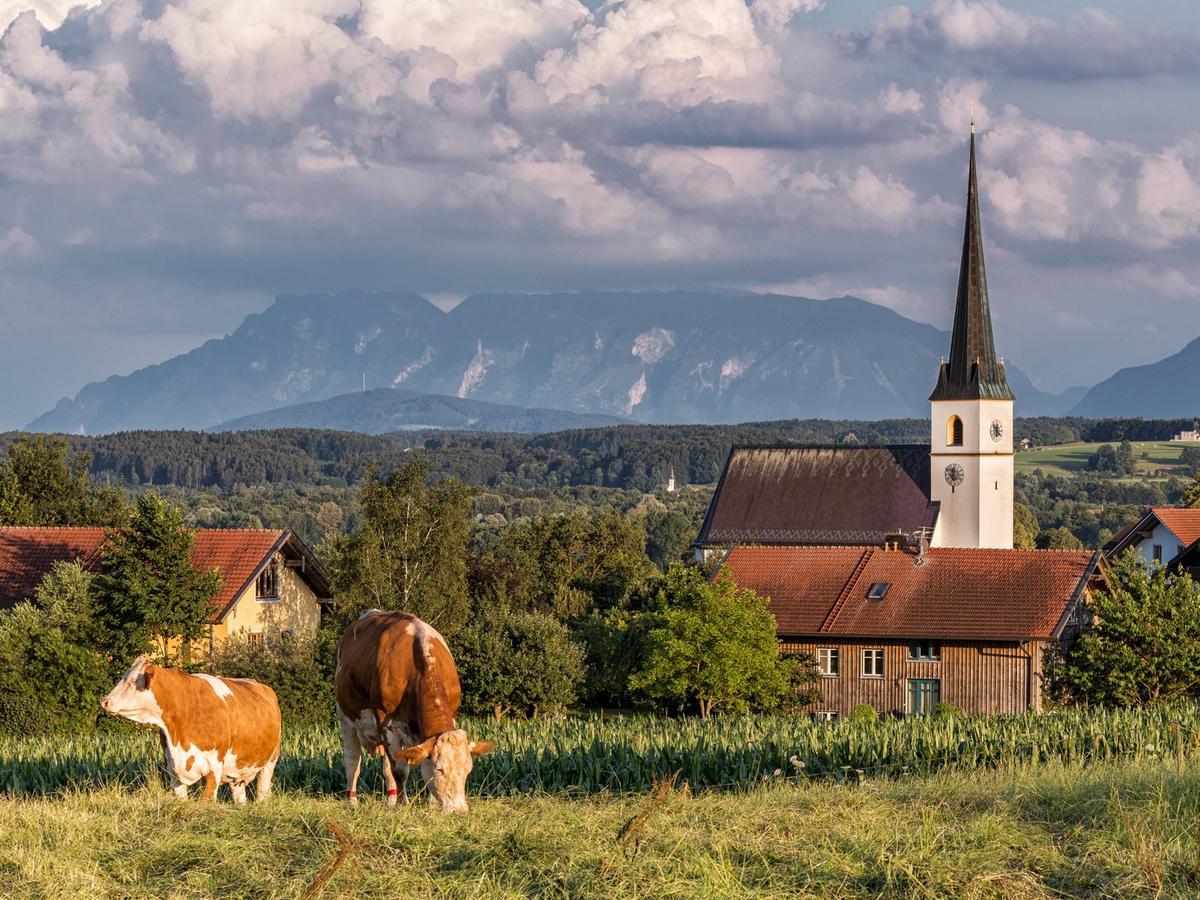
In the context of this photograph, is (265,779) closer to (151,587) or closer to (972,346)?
(151,587)

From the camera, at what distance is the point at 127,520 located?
168ft

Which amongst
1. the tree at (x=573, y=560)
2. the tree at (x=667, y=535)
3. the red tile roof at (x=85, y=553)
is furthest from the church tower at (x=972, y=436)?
the tree at (x=667, y=535)

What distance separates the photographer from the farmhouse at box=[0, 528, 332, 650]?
55.3 m

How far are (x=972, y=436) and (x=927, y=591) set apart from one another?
34675mm

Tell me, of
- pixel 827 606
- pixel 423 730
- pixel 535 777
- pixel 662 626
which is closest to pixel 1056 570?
pixel 827 606

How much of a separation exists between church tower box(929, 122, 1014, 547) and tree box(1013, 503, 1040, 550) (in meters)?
10.5

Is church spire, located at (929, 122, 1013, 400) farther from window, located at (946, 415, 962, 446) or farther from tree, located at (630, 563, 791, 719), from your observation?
tree, located at (630, 563, 791, 719)

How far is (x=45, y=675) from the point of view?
44.8 meters

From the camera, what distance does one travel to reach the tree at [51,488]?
76188mm

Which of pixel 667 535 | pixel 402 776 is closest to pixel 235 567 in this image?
pixel 402 776

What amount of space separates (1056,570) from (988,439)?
35.1m

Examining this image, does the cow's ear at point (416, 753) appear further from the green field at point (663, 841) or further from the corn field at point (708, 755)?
the corn field at point (708, 755)

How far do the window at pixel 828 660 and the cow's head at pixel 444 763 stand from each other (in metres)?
46.0

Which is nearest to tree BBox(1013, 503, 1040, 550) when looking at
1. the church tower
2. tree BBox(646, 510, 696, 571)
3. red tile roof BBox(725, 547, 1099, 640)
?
the church tower
